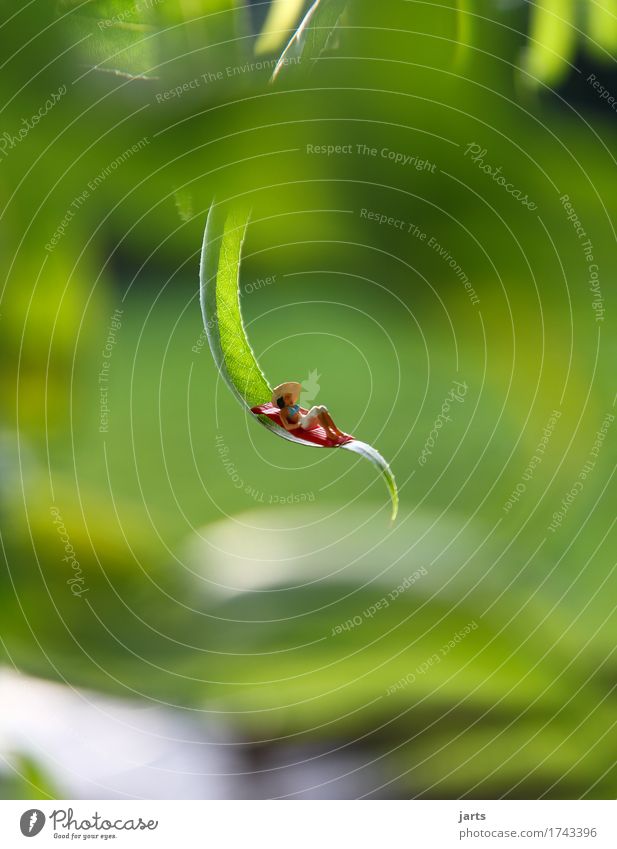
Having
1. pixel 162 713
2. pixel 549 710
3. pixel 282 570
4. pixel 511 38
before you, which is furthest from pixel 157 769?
pixel 511 38

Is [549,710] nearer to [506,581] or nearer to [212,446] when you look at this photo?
[506,581]

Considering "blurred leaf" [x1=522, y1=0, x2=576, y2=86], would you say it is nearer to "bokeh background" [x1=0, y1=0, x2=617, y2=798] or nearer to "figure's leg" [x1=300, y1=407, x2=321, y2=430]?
"bokeh background" [x1=0, y1=0, x2=617, y2=798]

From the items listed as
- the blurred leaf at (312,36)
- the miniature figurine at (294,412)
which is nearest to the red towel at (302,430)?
the miniature figurine at (294,412)
